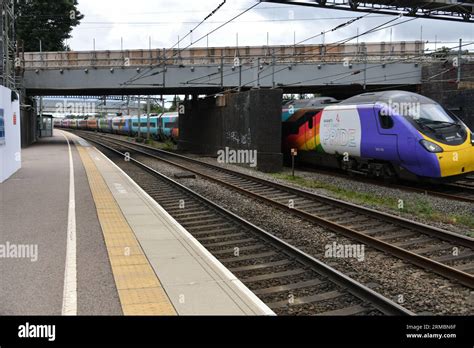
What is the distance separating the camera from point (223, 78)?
32.4m

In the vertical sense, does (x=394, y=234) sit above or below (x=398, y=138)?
below

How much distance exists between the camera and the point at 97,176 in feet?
56.9

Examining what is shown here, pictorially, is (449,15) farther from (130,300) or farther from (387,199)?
(130,300)

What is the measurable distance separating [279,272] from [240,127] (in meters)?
17.7

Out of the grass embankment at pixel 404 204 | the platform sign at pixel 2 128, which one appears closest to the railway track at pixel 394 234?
the grass embankment at pixel 404 204

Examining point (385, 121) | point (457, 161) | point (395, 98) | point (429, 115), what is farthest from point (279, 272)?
point (395, 98)

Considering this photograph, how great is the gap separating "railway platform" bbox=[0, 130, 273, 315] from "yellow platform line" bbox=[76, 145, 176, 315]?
0.03 ft

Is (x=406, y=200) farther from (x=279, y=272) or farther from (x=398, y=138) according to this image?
(x=279, y=272)

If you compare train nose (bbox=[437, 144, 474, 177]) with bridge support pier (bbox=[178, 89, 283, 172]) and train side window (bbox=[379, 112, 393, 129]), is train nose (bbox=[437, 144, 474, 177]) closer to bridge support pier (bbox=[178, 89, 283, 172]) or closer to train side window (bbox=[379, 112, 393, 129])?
train side window (bbox=[379, 112, 393, 129])

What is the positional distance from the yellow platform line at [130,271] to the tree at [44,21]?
48354mm

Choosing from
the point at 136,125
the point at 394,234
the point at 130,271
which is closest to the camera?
the point at 130,271

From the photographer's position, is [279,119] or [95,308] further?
[279,119]

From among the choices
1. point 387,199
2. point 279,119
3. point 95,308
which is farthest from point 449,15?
point 95,308

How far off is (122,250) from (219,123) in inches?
849
